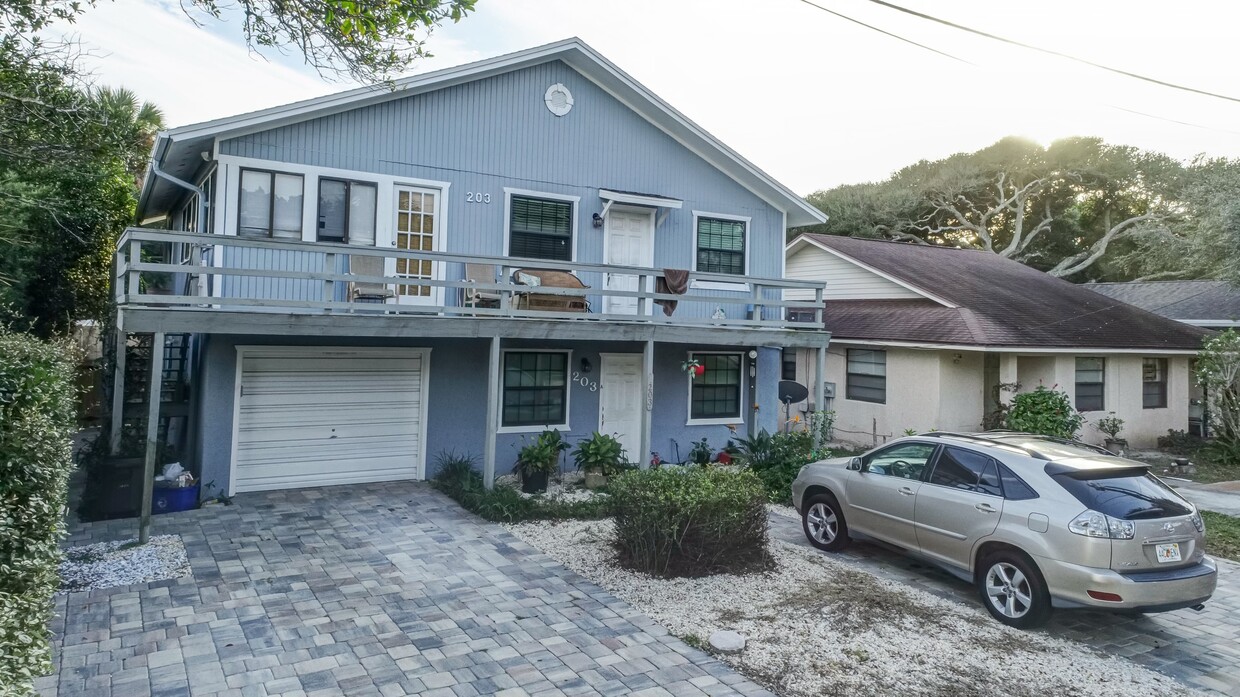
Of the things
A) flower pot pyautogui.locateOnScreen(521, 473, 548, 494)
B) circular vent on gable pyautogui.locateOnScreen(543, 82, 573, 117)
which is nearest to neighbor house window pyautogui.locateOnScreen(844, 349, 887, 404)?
circular vent on gable pyautogui.locateOnScreen(543, 82, 573, 117)

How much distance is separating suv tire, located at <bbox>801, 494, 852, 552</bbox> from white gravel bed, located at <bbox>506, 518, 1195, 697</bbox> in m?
0.44

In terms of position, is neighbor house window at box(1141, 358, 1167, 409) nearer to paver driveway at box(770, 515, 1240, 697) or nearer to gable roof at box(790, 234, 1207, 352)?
gable roof at box(790, 234, 1207, 352)

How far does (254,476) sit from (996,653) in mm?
9515

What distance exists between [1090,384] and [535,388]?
1293cm

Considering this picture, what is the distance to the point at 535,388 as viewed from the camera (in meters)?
12.6

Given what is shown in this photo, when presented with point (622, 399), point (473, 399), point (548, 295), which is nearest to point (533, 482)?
point (473, 399)

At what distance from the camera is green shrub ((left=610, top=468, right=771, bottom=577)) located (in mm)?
7383

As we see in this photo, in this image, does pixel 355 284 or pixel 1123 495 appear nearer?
pixel 1123 495

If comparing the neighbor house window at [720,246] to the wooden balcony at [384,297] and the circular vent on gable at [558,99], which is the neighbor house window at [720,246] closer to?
the wooden balcony at [384,297]

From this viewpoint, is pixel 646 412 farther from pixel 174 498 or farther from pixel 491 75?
pixel 174 498

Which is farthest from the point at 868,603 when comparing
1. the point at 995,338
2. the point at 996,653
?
the point at 995,338

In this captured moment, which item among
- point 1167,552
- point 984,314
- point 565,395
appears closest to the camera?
point 1167,552

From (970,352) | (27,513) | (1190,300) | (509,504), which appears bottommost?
(509,504)

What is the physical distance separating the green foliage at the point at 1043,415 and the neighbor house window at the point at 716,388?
18.0 ft
